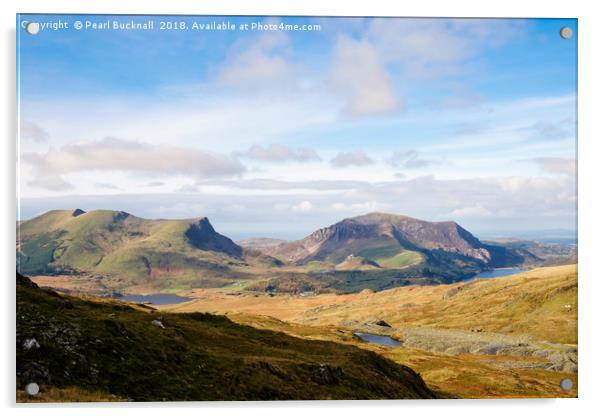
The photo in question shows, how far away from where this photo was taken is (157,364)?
20.0 metres

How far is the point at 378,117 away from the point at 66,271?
21.0m

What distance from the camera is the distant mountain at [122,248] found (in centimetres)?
2541

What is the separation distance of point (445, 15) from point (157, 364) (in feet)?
70.9

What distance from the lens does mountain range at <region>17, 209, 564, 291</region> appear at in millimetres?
26938

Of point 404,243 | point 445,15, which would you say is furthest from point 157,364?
point 404,243

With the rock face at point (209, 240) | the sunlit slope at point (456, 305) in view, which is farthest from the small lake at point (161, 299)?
the rock face at point (209, 240)

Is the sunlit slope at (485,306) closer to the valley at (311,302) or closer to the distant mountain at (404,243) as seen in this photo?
the valley at (311,302)

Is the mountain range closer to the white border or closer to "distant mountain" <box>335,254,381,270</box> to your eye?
"distant mountain" <box>335,254,381,270</box>

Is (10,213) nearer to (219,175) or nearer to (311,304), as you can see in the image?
(219,175)

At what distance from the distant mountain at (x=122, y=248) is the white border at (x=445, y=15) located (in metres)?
4.08

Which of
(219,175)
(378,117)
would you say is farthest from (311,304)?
(378,117)

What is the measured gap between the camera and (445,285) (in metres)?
45.2

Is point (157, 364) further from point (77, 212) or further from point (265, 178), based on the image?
point (265, 178)
